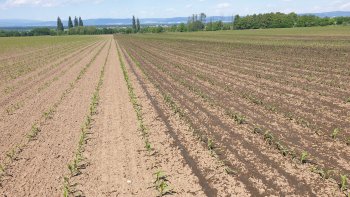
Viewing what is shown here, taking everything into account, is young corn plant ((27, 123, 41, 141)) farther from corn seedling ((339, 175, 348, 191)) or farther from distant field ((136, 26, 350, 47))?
distant field ((136, 26, 350, 47))

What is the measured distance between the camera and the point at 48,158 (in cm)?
947

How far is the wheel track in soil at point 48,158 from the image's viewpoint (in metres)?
7.83

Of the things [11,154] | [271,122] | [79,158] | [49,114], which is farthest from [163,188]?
[49,114]

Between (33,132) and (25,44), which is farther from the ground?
(25,44)

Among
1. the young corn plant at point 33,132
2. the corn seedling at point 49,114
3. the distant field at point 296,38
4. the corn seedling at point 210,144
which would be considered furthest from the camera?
the distant field at point 296,38

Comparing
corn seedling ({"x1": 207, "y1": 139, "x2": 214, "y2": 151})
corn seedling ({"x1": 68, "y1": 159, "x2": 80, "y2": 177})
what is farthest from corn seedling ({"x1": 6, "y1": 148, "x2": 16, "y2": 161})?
corn seedling ({"x1": 207, "y1": 139, "x2": 214, "y2": 151})

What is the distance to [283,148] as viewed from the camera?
9.32 meters

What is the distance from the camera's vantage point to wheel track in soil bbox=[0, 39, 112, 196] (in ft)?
25.7

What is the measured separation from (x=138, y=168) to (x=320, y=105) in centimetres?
873

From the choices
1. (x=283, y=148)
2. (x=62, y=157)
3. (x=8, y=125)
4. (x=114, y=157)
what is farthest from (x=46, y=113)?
(x=283, y=148)

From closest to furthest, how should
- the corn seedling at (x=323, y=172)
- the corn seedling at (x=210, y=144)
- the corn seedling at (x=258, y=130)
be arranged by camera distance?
the corn seedling at (x=323, y=172) < the corn seedling at (x=210, y=144) < the corn seedling at (x=258, y=130)

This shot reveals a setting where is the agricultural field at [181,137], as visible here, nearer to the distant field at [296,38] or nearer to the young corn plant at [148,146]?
the young corn plant at [148,146]

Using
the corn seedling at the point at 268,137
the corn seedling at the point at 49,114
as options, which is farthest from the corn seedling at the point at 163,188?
the corn seedling at the point at 49,114

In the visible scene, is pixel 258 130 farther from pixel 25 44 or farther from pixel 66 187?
pixel 25 44
